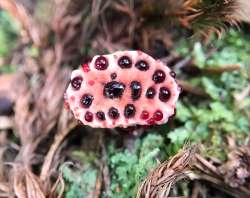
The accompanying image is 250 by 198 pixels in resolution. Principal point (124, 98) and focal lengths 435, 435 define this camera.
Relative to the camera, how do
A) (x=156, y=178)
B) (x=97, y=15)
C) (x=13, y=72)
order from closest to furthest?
(x=156, y=178)
(x=97, y=15)
(x=13, y=72)

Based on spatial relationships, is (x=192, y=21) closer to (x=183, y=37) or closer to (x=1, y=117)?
(x=183, y=37)

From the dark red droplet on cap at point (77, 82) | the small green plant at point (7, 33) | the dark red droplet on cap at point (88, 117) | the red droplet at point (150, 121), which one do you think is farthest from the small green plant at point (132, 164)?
the small green plant at point (7, 33)

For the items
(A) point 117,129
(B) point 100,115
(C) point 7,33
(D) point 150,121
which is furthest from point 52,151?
(C) point 7,33

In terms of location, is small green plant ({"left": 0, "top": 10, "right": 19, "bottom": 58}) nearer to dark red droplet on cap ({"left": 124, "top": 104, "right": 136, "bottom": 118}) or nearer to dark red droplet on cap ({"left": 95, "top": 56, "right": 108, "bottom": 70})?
dark red droplet on cap ({"left": 95, "top": 56, "right": 108, "bottom": 70})

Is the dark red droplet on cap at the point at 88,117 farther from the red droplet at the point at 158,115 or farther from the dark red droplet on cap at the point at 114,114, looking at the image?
the red droplet at the point at 158,115

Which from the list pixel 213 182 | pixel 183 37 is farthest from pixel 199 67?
pixel 213 182

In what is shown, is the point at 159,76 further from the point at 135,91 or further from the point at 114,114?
the point at 114,114

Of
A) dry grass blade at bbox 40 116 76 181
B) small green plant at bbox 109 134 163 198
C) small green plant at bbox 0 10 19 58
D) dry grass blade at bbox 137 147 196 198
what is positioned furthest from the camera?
small green plant at bbox 0 10 19 58

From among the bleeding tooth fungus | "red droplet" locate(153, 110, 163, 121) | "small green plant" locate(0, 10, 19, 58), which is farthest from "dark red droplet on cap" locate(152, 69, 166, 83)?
"small green plant" locate(0, 10, 19, 58)
